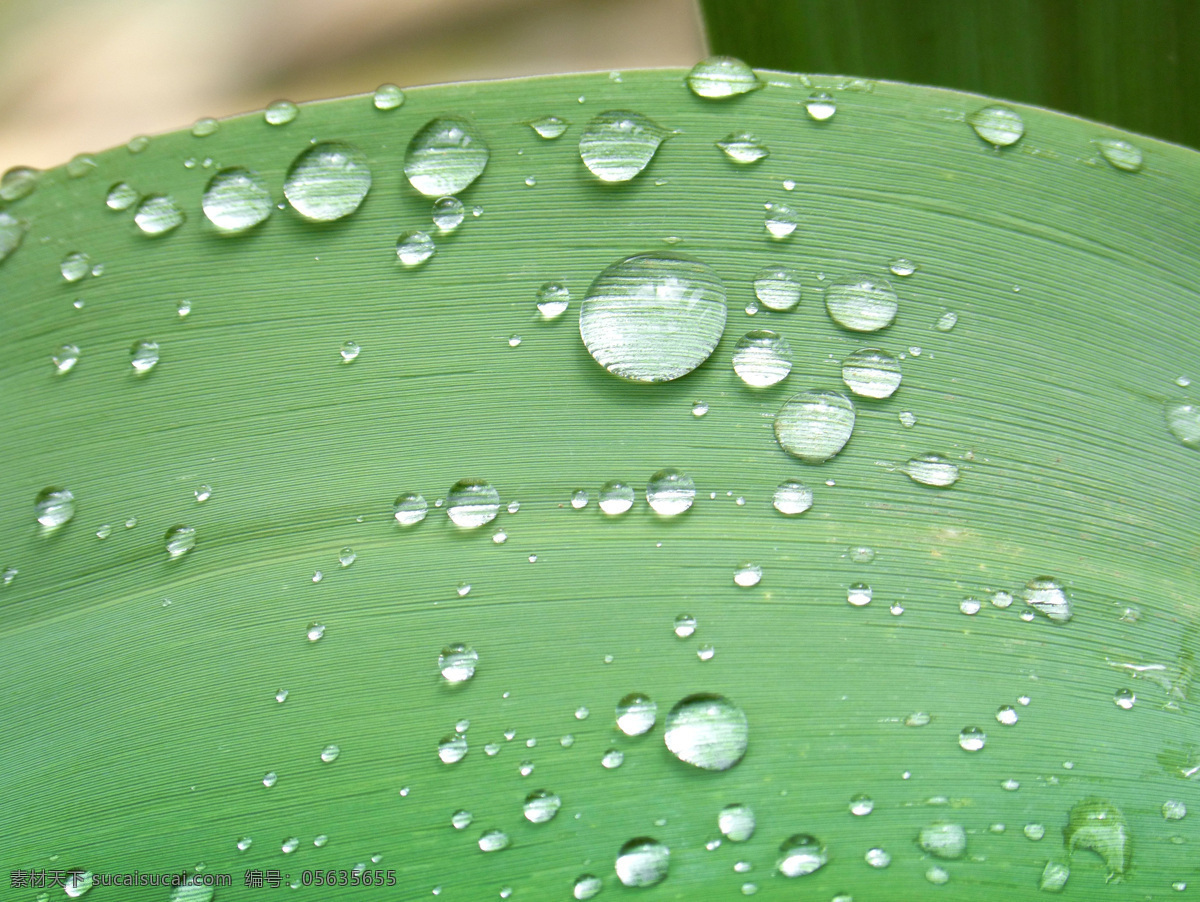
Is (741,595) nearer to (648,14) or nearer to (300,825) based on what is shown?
(300,825)

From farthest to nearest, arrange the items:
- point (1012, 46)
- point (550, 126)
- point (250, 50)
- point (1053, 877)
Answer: point (250, 50) → point (1012, 46) → point (550, 126) → point (1053, 877)

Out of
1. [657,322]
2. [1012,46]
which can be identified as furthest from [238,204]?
[1012,46]

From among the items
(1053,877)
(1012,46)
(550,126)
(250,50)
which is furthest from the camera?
(250,50)

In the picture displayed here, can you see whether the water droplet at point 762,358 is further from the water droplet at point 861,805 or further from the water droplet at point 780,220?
the water droplet at point 861,805

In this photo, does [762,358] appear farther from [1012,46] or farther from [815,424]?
[1012,46]

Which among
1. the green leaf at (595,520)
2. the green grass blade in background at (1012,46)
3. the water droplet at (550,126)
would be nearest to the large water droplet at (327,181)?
the green leaf at (595,520)

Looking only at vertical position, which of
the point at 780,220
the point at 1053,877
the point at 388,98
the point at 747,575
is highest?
the point at 388,98
